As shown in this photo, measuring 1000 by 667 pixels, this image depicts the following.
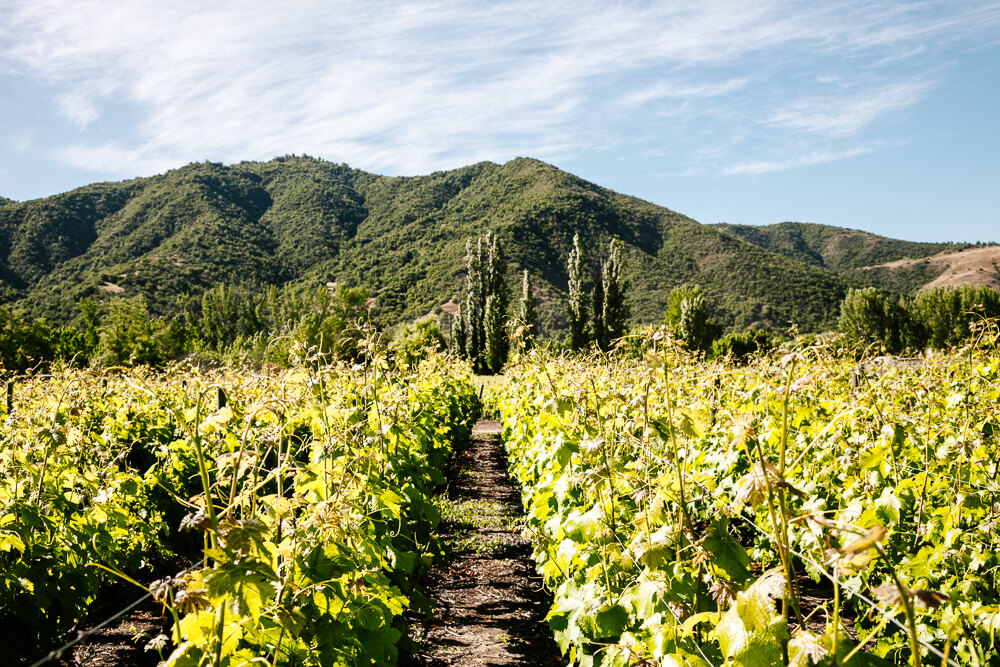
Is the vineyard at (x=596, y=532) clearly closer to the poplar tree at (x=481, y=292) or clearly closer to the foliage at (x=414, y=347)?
the foliage at (x=414, y=347)

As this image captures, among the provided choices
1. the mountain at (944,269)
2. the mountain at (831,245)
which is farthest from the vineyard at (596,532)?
the mountain at (831,245)

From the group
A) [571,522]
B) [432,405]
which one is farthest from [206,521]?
[432,405]

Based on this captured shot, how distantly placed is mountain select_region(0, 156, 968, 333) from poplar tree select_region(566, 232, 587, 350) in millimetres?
21379

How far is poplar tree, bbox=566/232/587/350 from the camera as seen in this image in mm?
37625

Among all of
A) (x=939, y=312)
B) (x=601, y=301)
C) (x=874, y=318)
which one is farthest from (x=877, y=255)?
(x=601, y=301)

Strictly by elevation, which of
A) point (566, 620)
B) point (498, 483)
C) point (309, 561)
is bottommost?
point (498, 483)

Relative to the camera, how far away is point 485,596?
5.18 meters

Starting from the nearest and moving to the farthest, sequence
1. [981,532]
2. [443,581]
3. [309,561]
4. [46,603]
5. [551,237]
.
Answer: [309,561] < [981,532] < [46,603] < [443,581] < [551,237]

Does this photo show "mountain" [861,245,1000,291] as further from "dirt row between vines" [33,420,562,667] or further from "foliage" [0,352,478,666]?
"foliage" [0,352,478,666]

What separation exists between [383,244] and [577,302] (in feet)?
205

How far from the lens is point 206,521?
1380mm

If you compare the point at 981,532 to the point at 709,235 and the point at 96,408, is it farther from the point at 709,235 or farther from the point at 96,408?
the point at 709,235

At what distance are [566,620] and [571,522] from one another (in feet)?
1.70

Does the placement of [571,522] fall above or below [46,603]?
above
